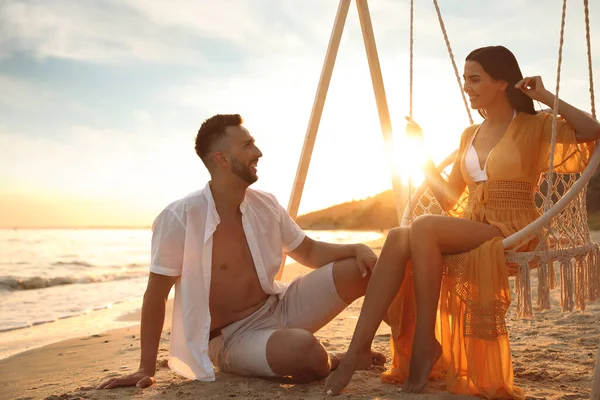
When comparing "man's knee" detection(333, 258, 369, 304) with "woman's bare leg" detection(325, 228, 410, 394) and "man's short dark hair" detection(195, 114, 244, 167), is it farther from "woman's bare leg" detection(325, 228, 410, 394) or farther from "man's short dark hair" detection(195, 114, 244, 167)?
"man's short dark hair" detection(195, 114, 244, 167)

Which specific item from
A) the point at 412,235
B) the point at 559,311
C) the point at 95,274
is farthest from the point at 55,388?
the point at 95,274

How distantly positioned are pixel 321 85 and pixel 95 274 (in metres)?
8.38

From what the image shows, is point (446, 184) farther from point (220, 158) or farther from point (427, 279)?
point (220, 158)

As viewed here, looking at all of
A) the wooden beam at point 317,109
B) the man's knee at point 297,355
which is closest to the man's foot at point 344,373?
the man's knee at point 297,355

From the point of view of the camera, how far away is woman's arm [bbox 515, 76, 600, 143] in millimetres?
2338

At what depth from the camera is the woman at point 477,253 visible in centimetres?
219

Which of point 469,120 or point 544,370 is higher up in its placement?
point 469,120

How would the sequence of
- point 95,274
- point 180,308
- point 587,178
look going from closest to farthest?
Result: point 587,178, point 180,308, point 95,274

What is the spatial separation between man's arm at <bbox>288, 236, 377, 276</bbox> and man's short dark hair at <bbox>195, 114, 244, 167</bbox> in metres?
0.67

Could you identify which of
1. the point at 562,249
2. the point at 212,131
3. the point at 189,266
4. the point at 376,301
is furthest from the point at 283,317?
the point at 562,249

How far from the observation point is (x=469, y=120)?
2.96 metres

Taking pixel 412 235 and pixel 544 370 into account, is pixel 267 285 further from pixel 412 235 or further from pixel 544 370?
pixel 544 370

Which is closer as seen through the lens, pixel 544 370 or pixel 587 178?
pixel 587 178

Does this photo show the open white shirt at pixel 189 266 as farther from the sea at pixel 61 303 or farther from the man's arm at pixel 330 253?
the sea at pixel 61 303
